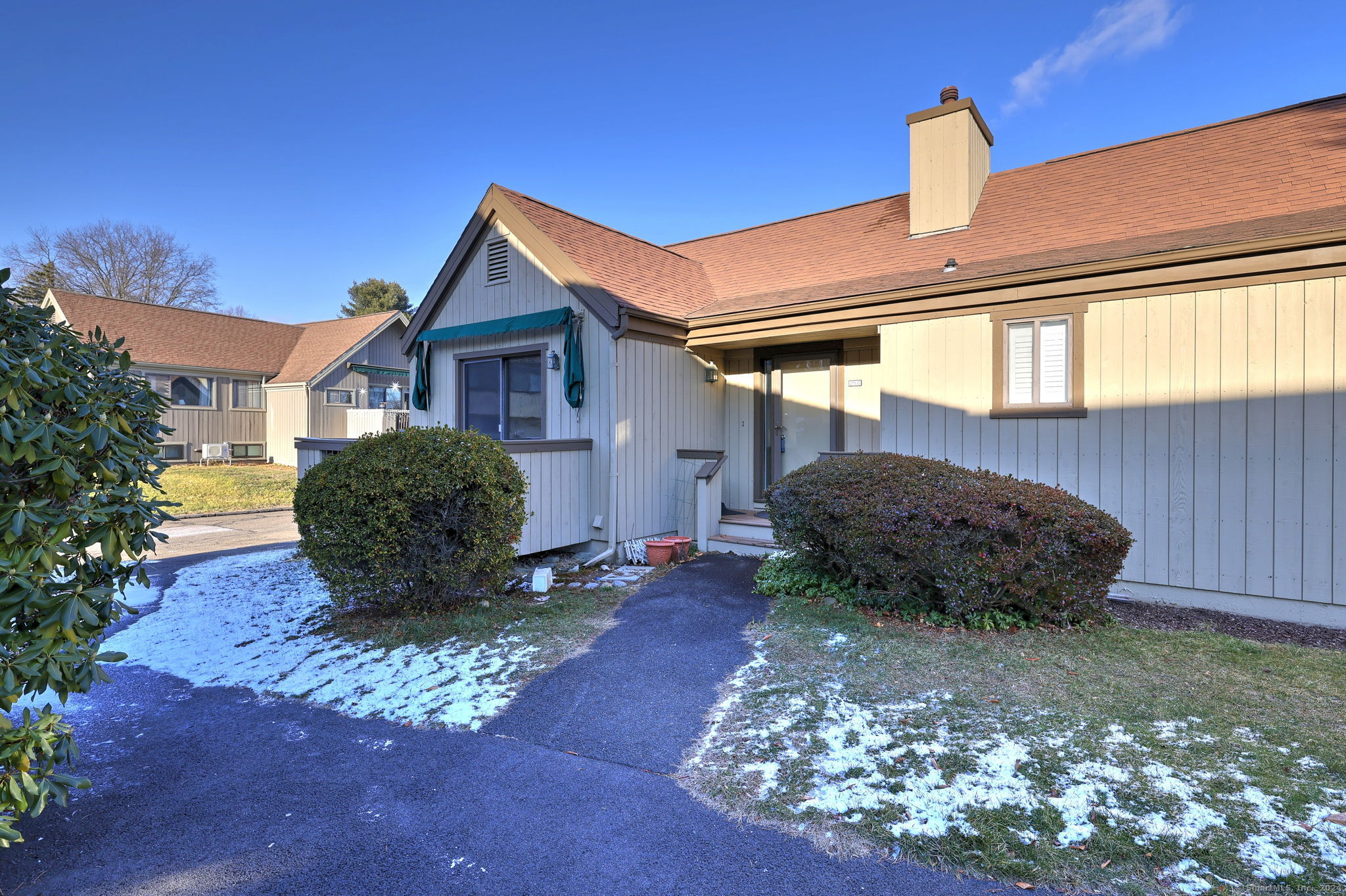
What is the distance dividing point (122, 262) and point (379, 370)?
1952 cm

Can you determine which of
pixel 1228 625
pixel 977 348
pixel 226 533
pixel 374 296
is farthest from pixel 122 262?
pixel 1228 625

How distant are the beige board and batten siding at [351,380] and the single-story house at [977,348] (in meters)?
13.6

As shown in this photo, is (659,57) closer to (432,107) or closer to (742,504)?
(432,107)

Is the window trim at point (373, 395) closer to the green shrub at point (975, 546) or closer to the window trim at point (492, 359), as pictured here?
the window trim at point (492, 359)

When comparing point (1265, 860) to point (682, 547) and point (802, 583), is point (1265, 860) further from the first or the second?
point (682, 547)

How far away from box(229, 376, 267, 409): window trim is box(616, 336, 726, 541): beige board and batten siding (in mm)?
20823

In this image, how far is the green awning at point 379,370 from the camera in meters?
22.9

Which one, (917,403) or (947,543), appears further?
(917,403)

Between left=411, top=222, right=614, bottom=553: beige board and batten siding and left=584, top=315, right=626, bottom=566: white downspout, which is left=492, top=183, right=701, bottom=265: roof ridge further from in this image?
left=584, top=315, right=626, bottom=566: white downspout

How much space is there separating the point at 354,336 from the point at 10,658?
78.8 ft

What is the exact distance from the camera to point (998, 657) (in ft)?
14.8

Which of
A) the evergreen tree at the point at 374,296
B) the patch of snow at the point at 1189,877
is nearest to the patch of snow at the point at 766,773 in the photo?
the patch of snow at the point at 1189,877

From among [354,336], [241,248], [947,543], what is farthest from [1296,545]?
[241,248]

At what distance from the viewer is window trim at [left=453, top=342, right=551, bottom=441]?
901 cm
